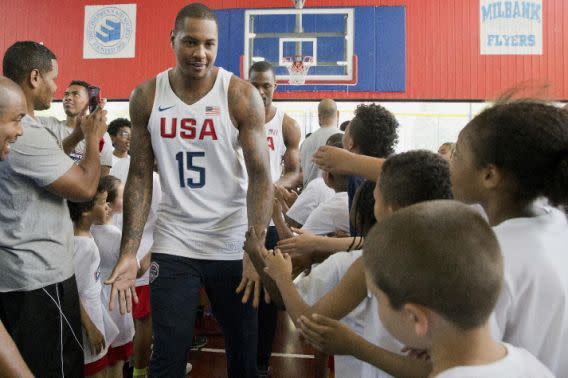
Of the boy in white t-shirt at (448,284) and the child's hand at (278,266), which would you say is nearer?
the boy in white t-shirt at (448,284)

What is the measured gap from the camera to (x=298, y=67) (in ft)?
32.7

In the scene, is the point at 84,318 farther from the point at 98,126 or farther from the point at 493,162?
the point at 493,162

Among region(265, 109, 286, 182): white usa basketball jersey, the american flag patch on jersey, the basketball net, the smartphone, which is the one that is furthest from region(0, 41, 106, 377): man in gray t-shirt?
the basketball net

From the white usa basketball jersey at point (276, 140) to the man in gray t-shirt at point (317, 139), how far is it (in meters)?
0.58

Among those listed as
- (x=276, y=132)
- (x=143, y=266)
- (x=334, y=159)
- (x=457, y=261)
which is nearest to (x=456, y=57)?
(x=276, y=132)

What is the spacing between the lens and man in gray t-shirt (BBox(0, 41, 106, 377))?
2.29 meters

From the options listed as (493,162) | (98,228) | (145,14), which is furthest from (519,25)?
(493,162)

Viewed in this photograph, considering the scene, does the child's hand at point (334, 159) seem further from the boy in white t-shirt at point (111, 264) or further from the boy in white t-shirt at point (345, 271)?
the boy in white t-shirt at point (111, 264)

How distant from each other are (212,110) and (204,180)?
0.31m

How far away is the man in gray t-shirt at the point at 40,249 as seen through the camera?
7.50 feet

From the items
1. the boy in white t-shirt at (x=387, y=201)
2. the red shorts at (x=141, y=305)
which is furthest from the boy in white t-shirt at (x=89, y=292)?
the boy in white t-shirt at (x=387, y=201)

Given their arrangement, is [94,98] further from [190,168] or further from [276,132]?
[276,132]

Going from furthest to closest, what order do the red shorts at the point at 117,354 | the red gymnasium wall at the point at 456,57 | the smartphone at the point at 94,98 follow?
the red gymnasium wall at the point at 456,57
the red shorts at the point at 117,354
the smartphone at the point at 94,98

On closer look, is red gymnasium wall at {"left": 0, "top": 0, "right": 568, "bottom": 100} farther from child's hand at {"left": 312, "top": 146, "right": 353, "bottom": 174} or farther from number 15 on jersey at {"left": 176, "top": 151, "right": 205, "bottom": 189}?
child's hand at {"left": 312, "top": 146, "right": 353, "bottom": 174}
